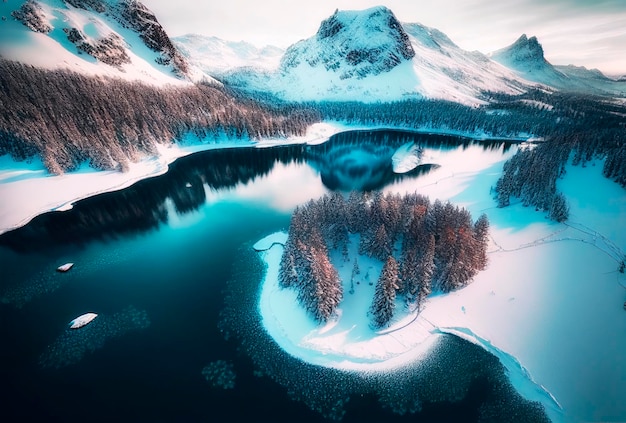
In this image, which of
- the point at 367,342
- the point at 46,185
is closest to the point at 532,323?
the point at 367,342

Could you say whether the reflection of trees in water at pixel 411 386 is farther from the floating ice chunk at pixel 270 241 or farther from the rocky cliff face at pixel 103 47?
the rocky cliff face at pixel 103 47

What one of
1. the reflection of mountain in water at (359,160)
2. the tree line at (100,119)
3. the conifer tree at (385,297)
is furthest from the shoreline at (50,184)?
the conifer tree at (385,297)

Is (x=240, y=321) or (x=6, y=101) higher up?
(x=6, y=101)

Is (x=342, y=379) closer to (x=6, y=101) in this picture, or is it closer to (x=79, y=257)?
(x=79, y=257)

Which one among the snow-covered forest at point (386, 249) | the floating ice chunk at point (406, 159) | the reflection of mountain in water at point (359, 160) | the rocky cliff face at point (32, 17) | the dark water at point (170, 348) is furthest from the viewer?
the rocky cliff face at point (32, 17)

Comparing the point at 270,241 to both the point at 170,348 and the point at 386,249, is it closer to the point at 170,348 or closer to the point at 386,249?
the point at 386,249

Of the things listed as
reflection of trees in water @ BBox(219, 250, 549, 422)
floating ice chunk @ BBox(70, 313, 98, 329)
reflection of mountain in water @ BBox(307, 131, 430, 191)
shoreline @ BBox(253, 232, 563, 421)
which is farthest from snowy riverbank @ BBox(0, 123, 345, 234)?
shoreline @ BBox(253, 232, 563, 421)

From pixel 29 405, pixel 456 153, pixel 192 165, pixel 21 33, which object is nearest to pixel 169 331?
pixel 29 405
